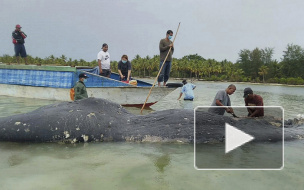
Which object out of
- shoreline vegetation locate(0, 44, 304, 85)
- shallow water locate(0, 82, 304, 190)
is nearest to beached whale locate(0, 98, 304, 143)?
shallow water locate(0, 82, 304, 190)

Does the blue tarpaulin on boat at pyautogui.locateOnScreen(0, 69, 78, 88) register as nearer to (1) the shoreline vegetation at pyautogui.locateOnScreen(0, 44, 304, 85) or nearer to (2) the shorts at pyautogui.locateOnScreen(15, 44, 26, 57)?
(2) the shorts at pyautogui.locateOnScreen(15, 44, 26, 57)

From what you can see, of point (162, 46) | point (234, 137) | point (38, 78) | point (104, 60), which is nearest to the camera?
point (234, 137)

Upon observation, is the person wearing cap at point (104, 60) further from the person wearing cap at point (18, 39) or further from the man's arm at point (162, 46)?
the person wearing cap at point (18, 39)

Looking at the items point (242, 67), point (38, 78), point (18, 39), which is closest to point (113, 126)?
point (38, 78)

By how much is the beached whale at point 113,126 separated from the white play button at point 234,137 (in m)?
0.10

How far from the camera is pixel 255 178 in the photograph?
3.54 meters

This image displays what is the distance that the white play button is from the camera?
17.1ft

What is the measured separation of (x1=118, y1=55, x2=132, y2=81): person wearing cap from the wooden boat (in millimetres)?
661

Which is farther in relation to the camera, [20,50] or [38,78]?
[20,50]

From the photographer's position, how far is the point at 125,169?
380 centimetres

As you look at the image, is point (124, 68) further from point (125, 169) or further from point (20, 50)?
point (125, 169)

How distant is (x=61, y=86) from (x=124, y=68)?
9.62ft

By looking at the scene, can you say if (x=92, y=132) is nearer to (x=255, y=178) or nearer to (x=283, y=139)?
(x=255, y=178)

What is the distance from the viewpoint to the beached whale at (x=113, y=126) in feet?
16.7
